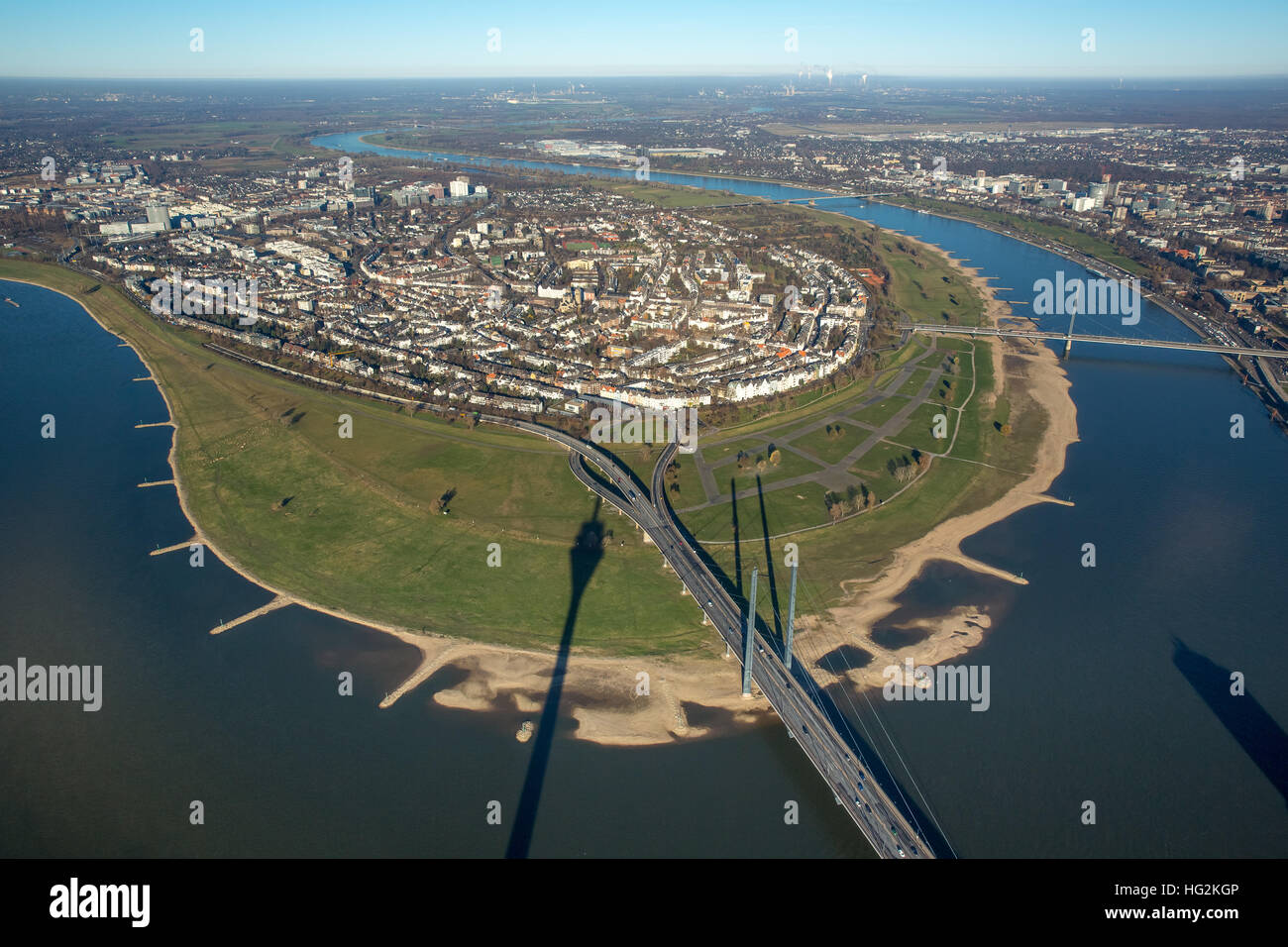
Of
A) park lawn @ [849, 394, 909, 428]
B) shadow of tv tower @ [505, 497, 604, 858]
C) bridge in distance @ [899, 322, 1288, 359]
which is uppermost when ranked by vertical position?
bridge in distance @ [899, 322, 1288, 359]

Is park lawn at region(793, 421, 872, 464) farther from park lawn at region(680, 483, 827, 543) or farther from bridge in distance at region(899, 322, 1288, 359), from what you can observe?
bridge in distance at region(899, 322, 1288, 359)

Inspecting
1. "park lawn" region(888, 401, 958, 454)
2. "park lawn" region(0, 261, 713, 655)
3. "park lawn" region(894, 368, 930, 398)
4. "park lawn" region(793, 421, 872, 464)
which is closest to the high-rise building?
"park lawn" region(0, 261, 713, 655)

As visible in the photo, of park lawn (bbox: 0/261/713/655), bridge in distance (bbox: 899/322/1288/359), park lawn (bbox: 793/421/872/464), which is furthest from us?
bridge in distance (bbox: 899/322/1288/359)

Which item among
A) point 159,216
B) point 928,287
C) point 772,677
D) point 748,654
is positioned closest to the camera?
point 748,654

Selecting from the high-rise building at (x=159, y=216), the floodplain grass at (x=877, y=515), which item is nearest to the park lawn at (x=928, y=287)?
the floodplain grass at (x=877, y=515)

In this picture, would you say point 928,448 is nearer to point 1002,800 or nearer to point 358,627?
point 1002,800

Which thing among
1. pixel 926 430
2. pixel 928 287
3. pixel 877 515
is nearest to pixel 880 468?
pixel 877 515

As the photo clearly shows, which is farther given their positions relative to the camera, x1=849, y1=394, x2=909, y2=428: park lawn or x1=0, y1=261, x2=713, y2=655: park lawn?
x1=849, y1=394, x2=909, y2=428: park lawn

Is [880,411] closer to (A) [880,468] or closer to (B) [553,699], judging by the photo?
(A) [880,468]
